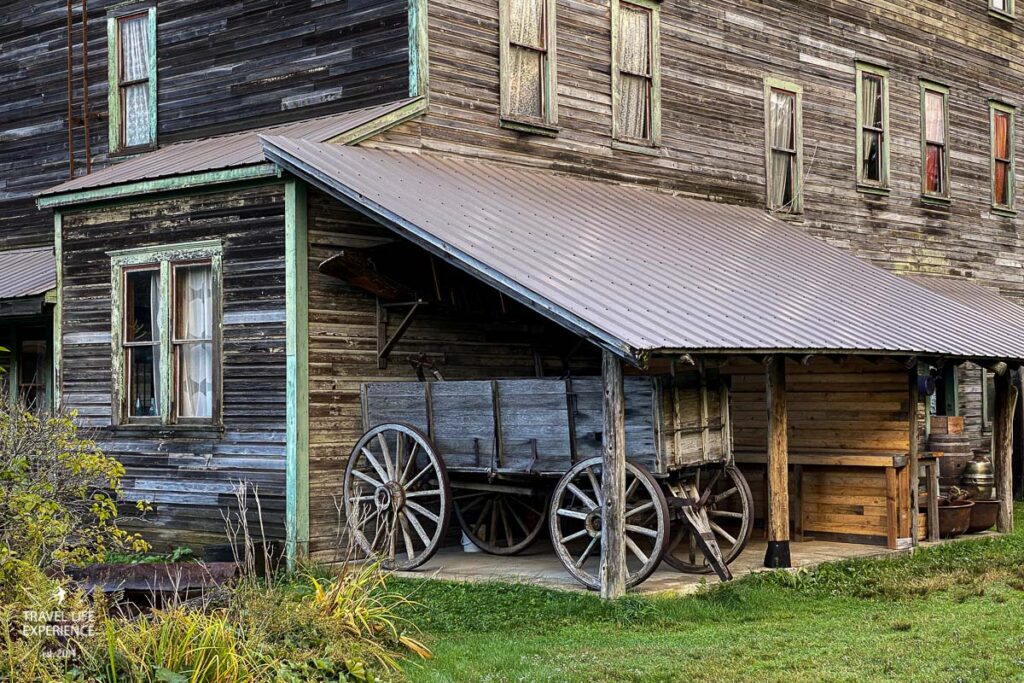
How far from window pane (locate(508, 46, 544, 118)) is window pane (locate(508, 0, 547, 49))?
112 millimetres

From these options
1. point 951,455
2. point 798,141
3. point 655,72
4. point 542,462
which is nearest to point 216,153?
point 542,462

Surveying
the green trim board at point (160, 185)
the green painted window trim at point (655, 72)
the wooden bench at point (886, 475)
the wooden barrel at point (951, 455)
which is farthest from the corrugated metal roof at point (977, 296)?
the green trim board at point (160, 185)

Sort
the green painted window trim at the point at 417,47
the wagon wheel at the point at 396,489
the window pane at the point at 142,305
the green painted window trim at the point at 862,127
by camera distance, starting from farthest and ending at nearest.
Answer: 1. the green painted window trim at the point at 862,127
2. the window pane at the point at 142,305
3. the green painted window trim at the point at 417,47
4. the wagon wheel at the point at 396,489

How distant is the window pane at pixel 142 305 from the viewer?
15.2 meters

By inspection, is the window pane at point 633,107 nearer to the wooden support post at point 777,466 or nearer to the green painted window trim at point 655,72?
the green painted window trim at point 655,72

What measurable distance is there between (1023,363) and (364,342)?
7.89 meters

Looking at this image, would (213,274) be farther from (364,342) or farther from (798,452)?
(798,452)

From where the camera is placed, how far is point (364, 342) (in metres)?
14.4

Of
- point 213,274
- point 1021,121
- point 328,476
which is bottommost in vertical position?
point 328,476

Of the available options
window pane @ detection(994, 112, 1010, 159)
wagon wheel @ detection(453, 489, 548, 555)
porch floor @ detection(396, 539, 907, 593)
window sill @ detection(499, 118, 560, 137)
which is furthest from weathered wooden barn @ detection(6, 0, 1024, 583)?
window pane @ detection(994, 112, 1010, 159)

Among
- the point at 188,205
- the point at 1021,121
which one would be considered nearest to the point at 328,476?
the point at 188,205

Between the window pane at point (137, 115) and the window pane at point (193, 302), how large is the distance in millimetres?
3305

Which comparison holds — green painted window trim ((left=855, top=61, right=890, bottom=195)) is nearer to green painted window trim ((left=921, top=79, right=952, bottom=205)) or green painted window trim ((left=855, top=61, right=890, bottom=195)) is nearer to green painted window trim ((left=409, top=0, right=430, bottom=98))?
green painted window trim ((left=921, top=79, right=952, bottom=205))

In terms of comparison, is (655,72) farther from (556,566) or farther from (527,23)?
(556,566)
